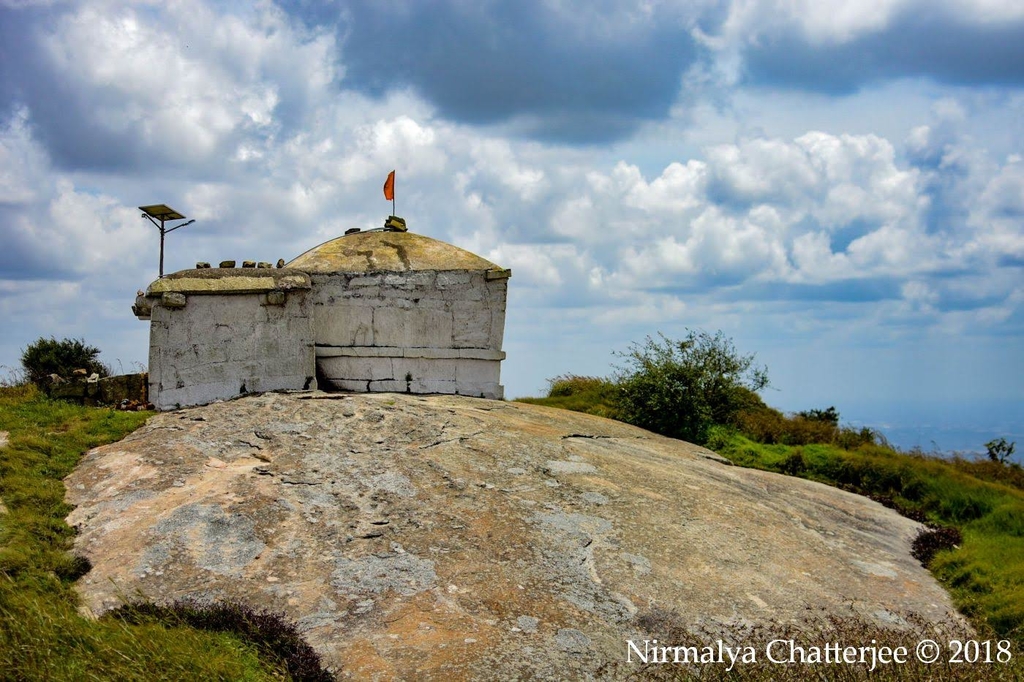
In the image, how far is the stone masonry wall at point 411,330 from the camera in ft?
44.8

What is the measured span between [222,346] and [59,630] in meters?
6.17

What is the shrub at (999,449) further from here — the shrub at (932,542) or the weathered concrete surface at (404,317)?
the weathered concrete surface at (404,317)

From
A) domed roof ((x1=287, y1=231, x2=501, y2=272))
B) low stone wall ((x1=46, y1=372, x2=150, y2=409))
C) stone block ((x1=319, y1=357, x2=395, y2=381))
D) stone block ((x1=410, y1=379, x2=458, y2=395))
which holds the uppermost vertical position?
domed roof ((x1=287, y1=231, x2=501, y2=272))

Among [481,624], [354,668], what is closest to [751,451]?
[481,624]

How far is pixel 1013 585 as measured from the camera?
9.81 meters

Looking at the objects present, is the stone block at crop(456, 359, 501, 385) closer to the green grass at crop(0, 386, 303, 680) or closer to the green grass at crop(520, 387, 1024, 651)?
the green grass at crop(520, 387, 1024, 651)

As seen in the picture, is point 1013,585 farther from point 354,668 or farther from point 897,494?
point 354,668

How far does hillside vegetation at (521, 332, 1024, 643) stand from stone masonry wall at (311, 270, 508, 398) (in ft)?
11.8

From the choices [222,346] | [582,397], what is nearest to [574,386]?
[582,397]

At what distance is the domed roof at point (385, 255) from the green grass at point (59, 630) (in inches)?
227

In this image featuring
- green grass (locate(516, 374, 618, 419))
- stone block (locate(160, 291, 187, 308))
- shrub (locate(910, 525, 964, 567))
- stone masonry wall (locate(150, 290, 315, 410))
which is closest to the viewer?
shrub (locate(910, 525, 964, 567))

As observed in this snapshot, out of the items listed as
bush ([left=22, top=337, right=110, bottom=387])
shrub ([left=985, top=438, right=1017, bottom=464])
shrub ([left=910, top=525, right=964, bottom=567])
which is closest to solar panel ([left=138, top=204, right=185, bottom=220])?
bush ([left=22, top=337, right=110, bottom=387])

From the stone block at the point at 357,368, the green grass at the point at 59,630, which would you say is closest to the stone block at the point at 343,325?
the stone block at the point at 357,368

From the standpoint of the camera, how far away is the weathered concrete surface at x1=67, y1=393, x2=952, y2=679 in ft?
22.4
